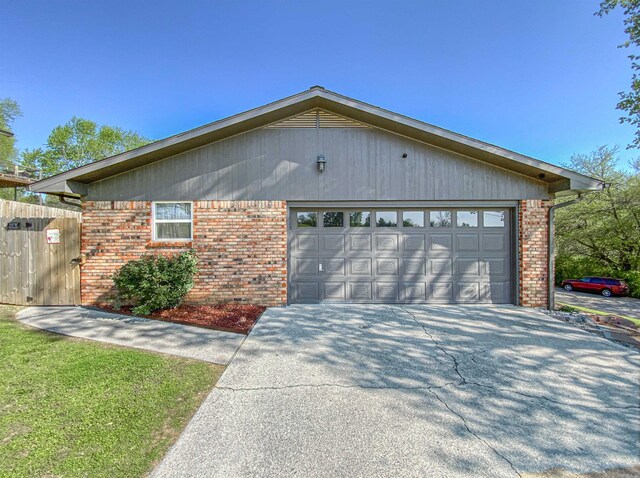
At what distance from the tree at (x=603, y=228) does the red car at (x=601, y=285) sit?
1.90 ft

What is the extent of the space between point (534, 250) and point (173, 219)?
8.66 metres

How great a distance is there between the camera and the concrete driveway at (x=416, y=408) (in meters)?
2.14

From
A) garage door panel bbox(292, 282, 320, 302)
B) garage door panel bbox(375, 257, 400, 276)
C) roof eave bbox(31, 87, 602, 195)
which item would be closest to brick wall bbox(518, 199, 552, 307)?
roof eave bbox(31, 87, 602, 195)

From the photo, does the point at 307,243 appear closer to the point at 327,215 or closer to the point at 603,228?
the point at 327,215

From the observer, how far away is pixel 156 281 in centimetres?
579

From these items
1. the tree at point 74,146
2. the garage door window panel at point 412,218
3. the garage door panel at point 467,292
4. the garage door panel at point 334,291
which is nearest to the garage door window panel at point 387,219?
the garage door window panel at point 412,218

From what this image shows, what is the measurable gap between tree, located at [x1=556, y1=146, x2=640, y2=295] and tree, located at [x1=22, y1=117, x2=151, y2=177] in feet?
Answer: 138

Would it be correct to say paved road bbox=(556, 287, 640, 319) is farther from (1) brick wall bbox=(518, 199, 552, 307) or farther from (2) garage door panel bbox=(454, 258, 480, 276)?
(2) garage door panel bbox=(454, 258, 480, 276)

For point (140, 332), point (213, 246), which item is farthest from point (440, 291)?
point (140, 332)

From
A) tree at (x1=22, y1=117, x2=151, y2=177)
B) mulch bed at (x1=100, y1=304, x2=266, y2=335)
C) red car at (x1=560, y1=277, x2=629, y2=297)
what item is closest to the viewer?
mulch bed at (x1=100, y1=304, x2=266, y2=335)

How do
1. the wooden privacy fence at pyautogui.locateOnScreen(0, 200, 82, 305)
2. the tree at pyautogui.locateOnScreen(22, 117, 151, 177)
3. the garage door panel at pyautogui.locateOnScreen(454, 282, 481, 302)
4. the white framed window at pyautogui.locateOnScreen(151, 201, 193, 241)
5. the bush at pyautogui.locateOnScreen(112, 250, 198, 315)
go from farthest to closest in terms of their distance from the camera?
the tree at pyautogui.locateOnScreen(22, 117, 151, 177) < the garage door panel at pyautogui.locateOnScreen(454, 282, 481, 302) < the white framed window at pyautogui.locateOnScreen(151, 201, 193, 241) < the wooden privacy fence at pyautogui.locateOnScreen(0, 200, 82, 305) < the bush at pyautogui.locateOnScreen(112, 250, 198, 315)

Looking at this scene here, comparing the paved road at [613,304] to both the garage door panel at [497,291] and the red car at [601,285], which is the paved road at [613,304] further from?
the garage door panel at [497,291]

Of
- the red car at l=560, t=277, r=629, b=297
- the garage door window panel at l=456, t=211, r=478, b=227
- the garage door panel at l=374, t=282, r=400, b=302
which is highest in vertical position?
the garage door window panel at l=456, t=211, r=478, b=227

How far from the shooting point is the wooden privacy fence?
6570 millimetres
